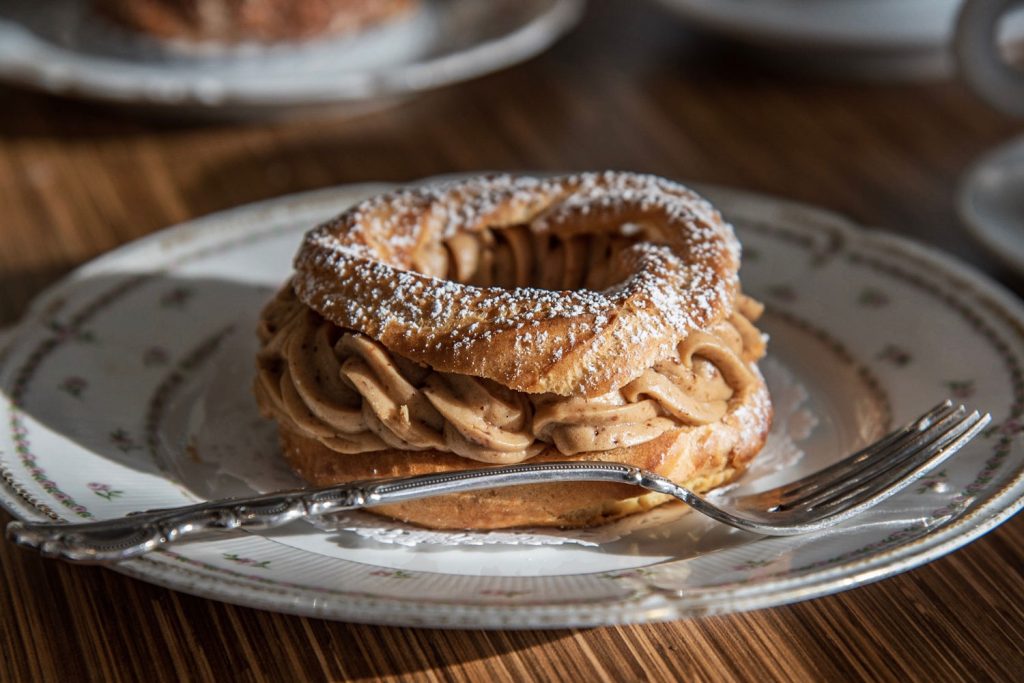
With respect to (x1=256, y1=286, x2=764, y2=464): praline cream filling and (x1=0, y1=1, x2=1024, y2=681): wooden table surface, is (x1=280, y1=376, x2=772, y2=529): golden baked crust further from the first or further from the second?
(x1=0, y1=1, x2=1024, y2=681): wooden table surface

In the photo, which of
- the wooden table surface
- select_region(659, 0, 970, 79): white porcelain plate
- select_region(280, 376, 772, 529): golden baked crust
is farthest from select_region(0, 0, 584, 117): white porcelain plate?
select_region(280, 376, 772, 529): golden baked crust

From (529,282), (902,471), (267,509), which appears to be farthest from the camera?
(529,282)

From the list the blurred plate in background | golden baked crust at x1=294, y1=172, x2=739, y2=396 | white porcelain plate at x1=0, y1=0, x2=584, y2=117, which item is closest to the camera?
golden baked crust at x1=294, y1=172, x2=739, y2=396

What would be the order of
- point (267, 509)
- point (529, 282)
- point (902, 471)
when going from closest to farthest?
point (267, 509), point (902, 471), point (529, 282)

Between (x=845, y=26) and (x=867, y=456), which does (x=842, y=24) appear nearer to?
(x=845, y=26)

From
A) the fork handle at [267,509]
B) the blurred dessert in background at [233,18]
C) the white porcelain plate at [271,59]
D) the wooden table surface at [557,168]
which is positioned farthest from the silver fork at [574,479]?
the blurred dessert in background at [233,18]

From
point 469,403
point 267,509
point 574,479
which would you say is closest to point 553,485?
point 574,479

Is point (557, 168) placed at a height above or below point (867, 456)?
below
